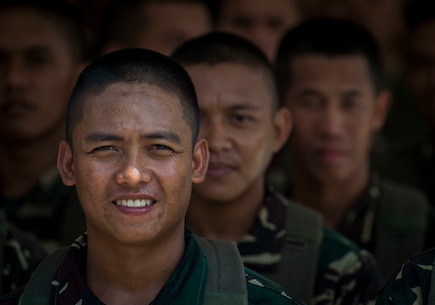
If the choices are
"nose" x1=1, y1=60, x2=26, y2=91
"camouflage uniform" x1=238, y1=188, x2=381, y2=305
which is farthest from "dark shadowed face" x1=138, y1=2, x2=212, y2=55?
"camouflage uniform" x1=238, y1=188, x2=381, y2=305

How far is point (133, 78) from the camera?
3.63 m

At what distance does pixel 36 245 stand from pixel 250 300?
56.7 inches

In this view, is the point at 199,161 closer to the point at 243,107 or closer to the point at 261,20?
the point at 243,107

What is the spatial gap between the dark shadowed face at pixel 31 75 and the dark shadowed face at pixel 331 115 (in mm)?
1212

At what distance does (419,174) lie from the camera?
676 centimetres

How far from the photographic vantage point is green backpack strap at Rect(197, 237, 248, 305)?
3.48 metres

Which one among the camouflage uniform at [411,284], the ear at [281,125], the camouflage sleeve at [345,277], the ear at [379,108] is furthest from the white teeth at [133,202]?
the ear at [379,108]

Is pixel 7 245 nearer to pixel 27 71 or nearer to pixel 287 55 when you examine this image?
pixel 27 71

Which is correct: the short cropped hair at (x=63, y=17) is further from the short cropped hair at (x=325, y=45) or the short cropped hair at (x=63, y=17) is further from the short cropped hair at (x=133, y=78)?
the short cropped hair at (x=133, y=78)

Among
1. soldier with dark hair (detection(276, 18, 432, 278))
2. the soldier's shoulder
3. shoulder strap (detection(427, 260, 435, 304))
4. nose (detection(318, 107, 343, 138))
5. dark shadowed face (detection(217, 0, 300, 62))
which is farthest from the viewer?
dark shadowed face (detection(217, 0, 300, 62))

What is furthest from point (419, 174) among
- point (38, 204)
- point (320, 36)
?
point (38, 204)

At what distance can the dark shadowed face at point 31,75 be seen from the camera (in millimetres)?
5887

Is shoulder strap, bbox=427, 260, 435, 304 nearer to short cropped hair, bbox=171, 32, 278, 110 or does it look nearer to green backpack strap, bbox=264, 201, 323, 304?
green backpack strap, bbox=264, 201, 323, 304

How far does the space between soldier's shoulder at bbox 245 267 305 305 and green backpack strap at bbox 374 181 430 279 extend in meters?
1.68
